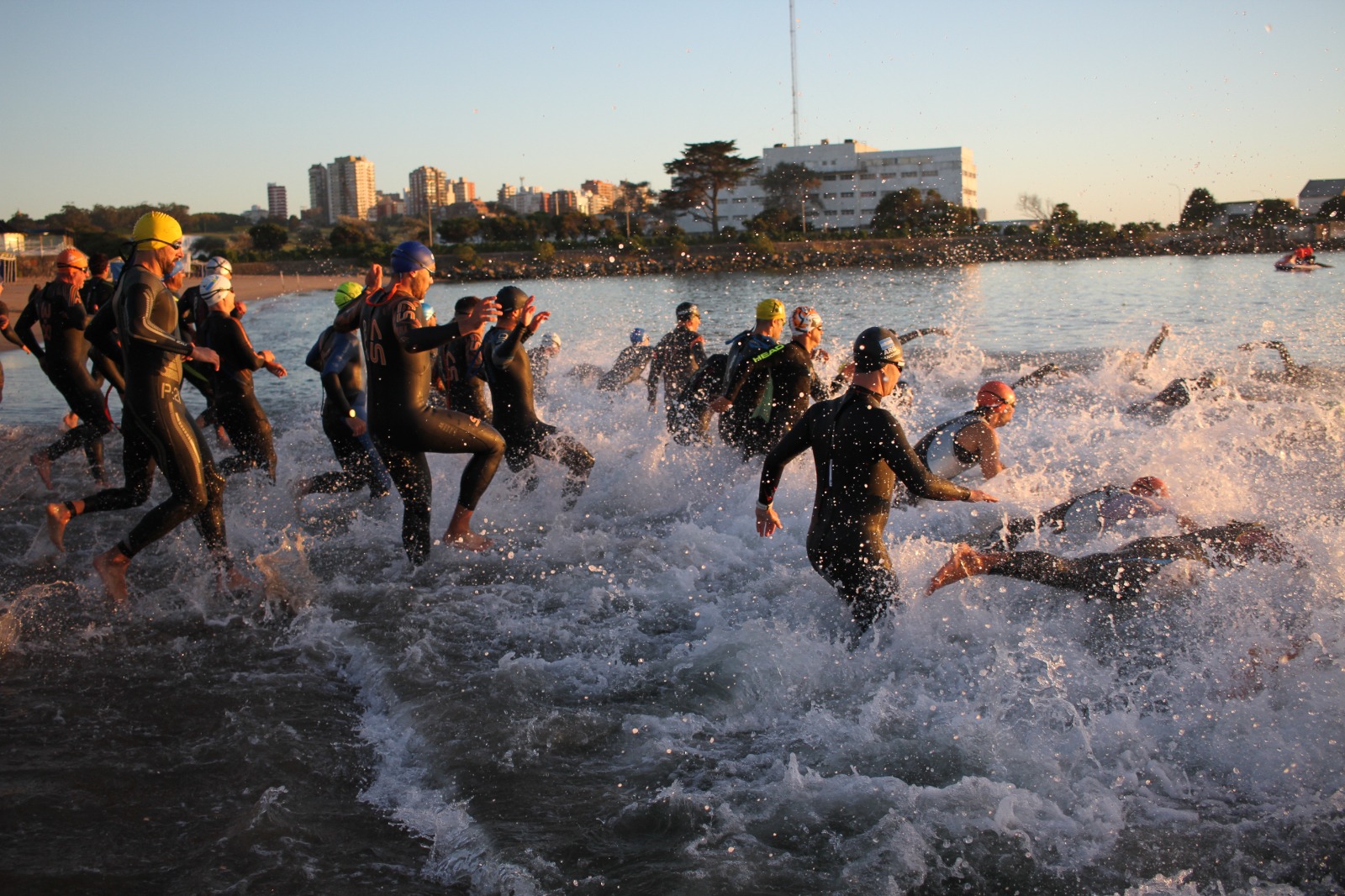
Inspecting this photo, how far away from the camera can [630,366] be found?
36.0 ft

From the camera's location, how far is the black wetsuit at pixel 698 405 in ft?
28.6

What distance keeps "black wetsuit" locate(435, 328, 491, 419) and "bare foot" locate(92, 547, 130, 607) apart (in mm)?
2913

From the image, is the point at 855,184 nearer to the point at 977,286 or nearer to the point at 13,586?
the point at 977,286

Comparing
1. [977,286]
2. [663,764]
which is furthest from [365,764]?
[977,286]

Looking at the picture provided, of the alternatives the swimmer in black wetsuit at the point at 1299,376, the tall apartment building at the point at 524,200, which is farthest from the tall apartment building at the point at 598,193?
the swimmer in black wetsuit at the point at 1299,376

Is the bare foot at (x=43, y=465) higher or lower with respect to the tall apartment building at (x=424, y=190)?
lower

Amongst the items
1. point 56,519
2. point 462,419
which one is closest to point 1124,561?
point 462,419

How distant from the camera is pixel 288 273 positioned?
6825 centimetres

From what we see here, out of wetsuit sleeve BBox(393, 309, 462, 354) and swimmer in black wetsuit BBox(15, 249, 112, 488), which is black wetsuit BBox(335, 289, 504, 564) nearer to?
wetsuit sleeve BBox(393, 309, 462, 354)

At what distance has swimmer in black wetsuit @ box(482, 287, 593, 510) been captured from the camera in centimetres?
728

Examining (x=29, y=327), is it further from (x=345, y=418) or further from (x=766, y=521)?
(x=766, y=521)

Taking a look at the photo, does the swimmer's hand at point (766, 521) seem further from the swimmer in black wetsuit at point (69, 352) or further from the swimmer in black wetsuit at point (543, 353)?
the swimmer in black wetsuit at point (69, 352)

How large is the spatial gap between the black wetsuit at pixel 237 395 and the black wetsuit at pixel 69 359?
1.72 m

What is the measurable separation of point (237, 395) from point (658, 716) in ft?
14.7
